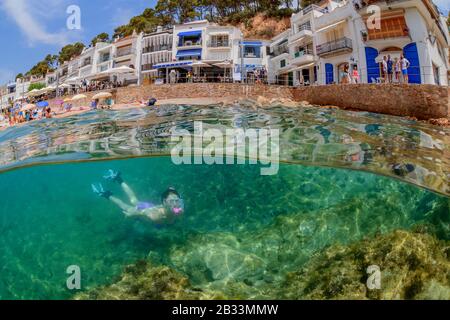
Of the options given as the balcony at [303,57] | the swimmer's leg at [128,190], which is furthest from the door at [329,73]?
the swimmer's leg at [128,190]

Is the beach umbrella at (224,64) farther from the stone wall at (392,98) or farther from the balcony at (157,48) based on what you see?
the stone wall at (392,98)

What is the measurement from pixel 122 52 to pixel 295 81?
29.3 meters

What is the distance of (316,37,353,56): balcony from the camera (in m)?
30.9

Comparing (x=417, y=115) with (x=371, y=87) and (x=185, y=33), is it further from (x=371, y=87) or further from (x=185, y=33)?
(x=185, y=33)

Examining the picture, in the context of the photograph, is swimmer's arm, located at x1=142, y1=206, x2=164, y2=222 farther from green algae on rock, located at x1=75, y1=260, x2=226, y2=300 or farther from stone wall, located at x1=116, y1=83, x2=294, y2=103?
stone wall, located at x1=116, y1=83, x2=294, y2=103

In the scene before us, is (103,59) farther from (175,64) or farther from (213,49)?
(213,49)

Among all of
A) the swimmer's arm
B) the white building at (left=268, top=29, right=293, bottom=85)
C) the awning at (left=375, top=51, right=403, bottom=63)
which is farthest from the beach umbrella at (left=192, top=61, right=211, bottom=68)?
the swimmer's arm

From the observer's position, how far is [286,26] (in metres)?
56.4

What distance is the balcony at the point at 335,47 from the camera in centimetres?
3086

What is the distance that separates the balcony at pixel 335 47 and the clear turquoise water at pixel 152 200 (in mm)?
18918

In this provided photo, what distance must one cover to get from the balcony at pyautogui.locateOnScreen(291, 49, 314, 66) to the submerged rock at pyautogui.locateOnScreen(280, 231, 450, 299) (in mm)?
31950

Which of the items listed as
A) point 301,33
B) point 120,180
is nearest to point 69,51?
point 301,33

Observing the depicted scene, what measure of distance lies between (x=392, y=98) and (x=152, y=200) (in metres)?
14.2

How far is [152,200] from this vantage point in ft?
40.9
